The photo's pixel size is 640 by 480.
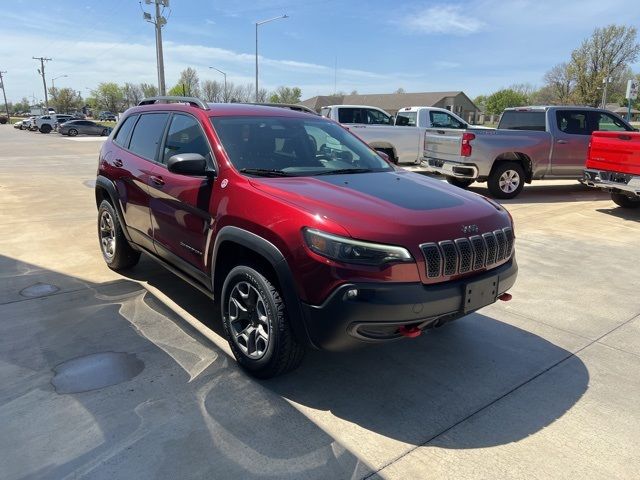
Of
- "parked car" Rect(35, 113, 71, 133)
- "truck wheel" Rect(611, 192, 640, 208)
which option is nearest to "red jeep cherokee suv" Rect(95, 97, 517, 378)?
"truck wheel" Rect(611, 192, 640, 208)

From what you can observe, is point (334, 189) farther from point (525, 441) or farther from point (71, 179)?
point (71, 179)

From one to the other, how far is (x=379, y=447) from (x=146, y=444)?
1253 millimetres

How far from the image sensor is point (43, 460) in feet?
8.23

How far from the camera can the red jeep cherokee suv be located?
2.72 m

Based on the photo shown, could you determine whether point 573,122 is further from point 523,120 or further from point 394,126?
point 394,126

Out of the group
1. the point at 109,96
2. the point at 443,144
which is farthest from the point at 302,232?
the point at 109,96

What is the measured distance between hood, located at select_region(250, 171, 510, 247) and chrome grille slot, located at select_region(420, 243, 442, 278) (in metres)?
0.05

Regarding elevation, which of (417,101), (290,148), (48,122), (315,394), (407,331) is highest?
(417,101)

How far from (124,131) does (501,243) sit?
13.3ft

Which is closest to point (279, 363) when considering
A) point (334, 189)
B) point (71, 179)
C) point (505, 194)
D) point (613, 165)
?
point (334, 189)

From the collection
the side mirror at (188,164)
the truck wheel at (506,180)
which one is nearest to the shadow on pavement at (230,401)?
the side mirror at (188,164)

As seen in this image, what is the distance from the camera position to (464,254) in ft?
9.75

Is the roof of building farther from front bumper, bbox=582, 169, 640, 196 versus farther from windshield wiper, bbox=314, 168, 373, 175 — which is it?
windshield wiper, bbox=314, 168, 373, 175

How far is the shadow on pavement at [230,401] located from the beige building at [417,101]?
84611mm
